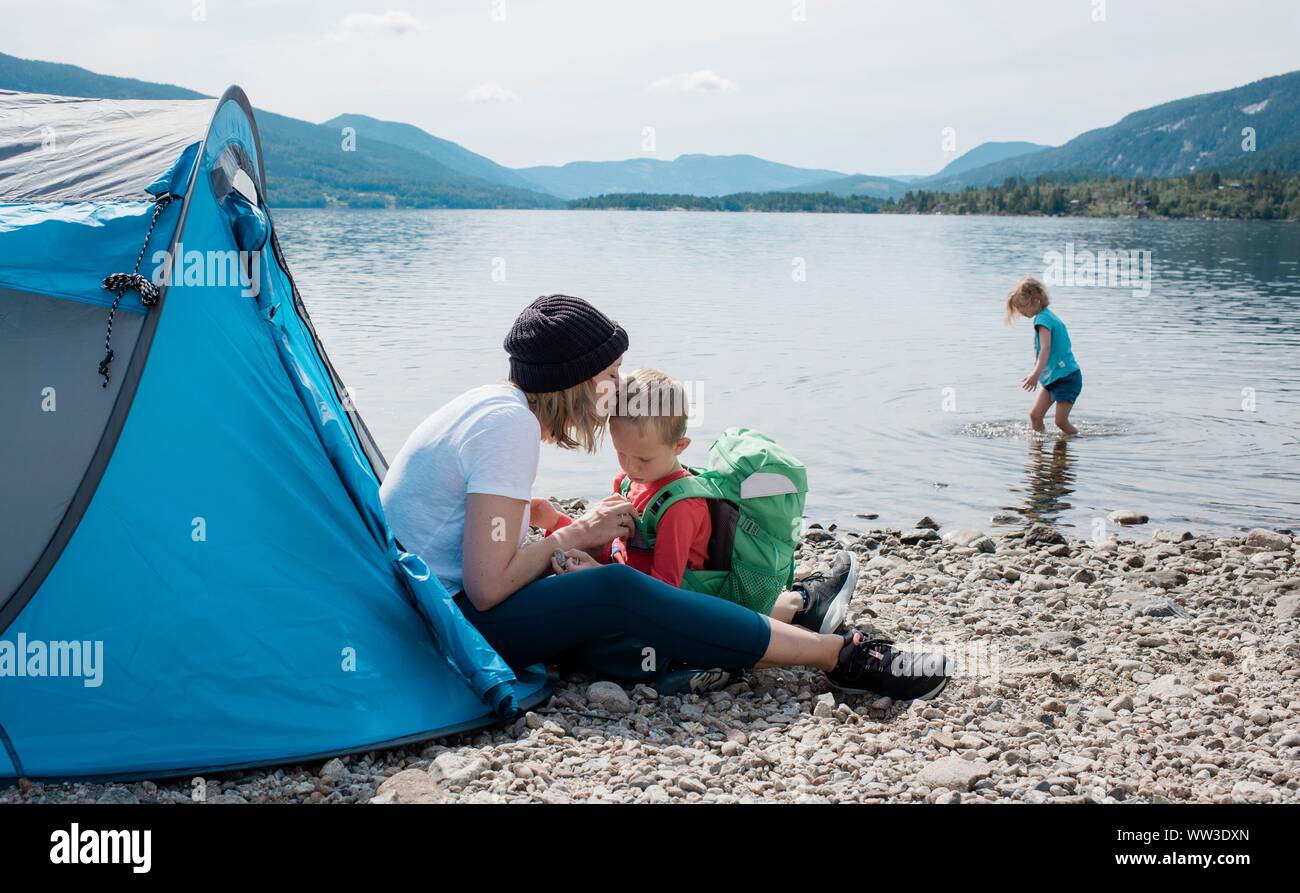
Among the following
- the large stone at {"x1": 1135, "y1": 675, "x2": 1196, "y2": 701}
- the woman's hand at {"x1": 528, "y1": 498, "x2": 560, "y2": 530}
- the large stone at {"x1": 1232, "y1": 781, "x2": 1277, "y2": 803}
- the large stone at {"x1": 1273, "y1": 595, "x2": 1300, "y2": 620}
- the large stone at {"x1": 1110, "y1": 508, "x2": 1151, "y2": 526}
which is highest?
the woman's hand at {"x1": 528, "y1": 498, "x2": 560, "y2": 530}

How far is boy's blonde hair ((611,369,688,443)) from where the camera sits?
4.98 metres

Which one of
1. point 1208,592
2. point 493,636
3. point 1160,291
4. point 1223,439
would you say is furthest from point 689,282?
point 493,636

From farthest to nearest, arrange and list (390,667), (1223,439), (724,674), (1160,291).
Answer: (1160,291) → (1223,439) → (724,674) → (390,667)

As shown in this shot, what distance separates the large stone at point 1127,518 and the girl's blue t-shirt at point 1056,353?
124 inches

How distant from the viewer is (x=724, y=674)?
199 inches

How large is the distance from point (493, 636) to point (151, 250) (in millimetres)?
2010

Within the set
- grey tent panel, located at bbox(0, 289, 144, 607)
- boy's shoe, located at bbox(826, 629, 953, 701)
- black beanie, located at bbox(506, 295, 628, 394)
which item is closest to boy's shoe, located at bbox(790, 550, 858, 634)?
boy's shoe, located at bbox(826, 629, 953, 701)

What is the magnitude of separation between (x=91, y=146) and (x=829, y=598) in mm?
3883

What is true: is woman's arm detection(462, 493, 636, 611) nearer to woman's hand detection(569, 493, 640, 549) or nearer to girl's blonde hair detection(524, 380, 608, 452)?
woman's hand detection(569, 493, 640, 549)

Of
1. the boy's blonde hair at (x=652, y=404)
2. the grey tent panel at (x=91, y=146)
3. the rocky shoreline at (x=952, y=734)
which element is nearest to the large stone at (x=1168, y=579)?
the rocky shoreline at (x=952, y=734)

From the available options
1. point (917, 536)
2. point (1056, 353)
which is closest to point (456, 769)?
point (917, 536)

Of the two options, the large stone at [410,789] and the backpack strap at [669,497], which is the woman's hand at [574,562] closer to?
the backpack strap at [669,497]

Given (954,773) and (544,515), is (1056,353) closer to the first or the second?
(544,515)
